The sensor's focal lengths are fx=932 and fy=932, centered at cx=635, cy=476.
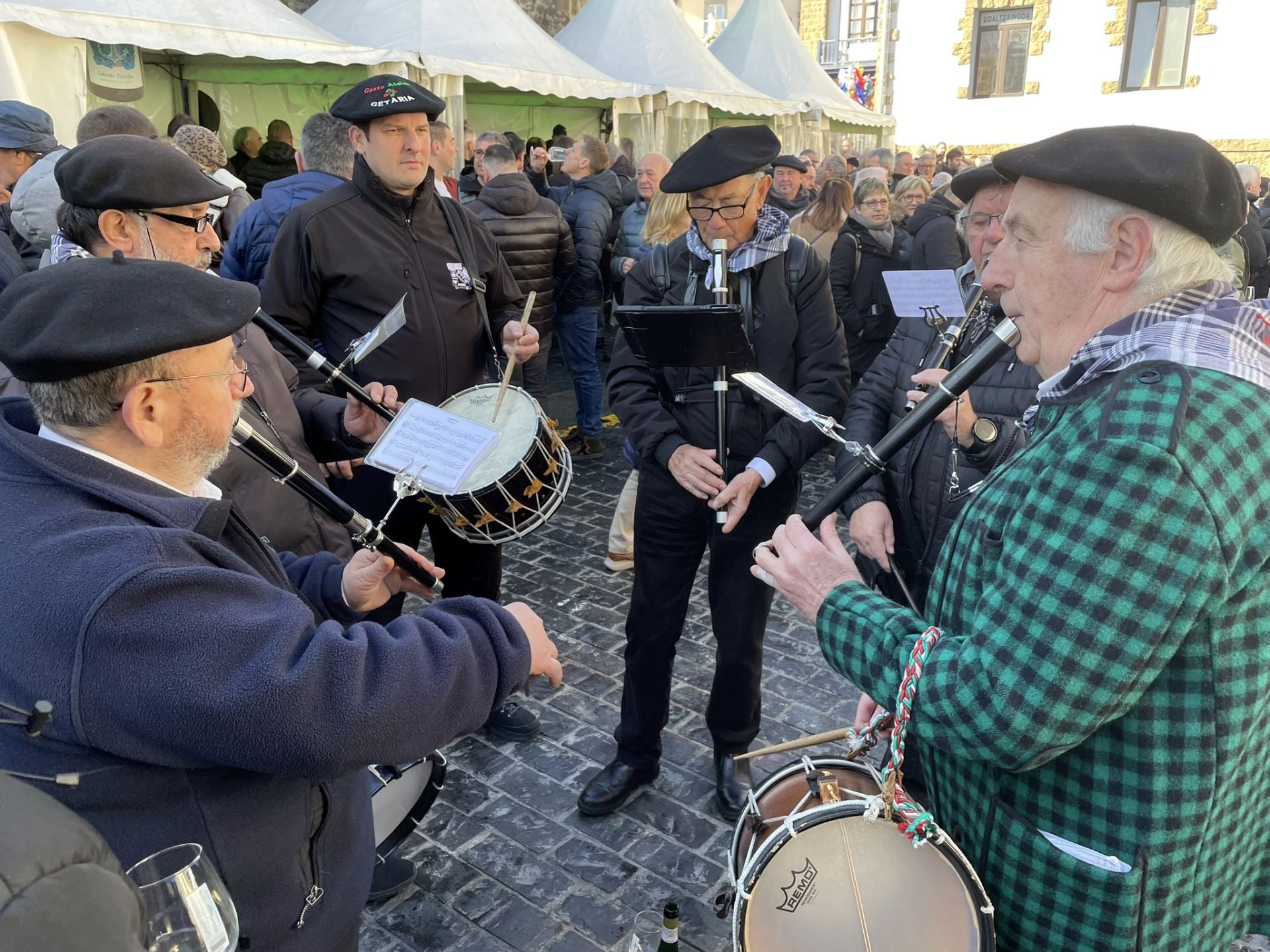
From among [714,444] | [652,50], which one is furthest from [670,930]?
[652,50]

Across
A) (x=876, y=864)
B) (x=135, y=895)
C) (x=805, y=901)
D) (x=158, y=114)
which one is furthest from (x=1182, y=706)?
(x=158, y=114)

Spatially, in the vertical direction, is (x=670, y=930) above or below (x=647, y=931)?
above

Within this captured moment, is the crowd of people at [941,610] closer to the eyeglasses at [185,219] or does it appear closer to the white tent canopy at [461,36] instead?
the eyeglasses at [185,219]

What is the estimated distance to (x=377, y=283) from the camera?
3.39 m

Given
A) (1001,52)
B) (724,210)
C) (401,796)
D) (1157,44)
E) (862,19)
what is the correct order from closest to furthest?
(401,796) → (724,210) → (1157,44) → (1001,52) → (862,19)

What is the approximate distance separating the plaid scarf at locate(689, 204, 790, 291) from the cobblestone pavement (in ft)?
6.05

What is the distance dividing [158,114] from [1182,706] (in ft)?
35.1

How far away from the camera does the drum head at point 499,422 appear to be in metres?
3.03

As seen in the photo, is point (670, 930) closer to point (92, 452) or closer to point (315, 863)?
point (315, 863)

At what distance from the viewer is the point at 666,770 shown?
3553mm

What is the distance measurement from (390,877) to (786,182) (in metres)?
6.76

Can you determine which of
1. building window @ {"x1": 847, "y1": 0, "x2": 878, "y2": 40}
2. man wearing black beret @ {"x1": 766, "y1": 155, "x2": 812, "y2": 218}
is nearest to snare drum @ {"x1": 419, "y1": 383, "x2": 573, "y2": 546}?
man wearing black beret @ {"x1": 766, "y1": 155, "x2": 812, "y2": 218}

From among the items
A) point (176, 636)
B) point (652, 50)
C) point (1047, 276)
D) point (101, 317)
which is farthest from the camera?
point (652, 50)

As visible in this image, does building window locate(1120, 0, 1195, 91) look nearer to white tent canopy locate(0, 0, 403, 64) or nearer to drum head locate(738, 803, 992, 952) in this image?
white tent canopy locate(0, 0, 403, 64)
